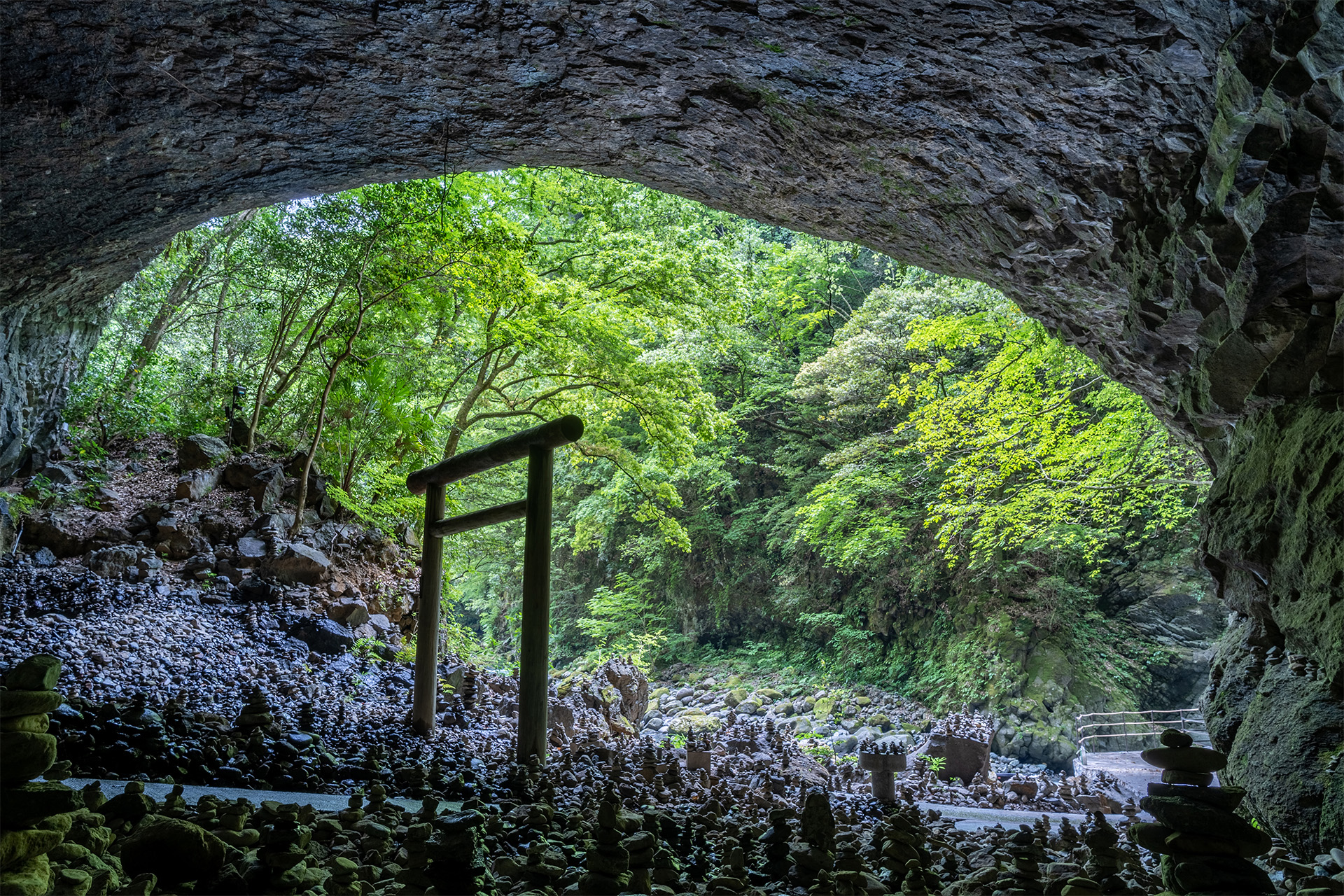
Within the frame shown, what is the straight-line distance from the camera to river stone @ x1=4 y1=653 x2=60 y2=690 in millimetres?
1454

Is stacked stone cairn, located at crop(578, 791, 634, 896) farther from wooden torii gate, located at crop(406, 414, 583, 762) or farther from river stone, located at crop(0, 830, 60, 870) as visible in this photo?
wooden torii gate, located at crop(406, 414, 583, 762)

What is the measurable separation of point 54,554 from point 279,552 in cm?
214

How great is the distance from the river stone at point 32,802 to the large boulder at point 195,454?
373 inches

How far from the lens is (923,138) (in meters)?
3.94

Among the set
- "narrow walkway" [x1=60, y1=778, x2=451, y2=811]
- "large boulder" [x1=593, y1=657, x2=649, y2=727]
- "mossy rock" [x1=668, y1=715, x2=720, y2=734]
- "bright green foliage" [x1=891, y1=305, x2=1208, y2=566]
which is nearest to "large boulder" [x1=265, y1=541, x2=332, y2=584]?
"large boulder" [x1=593, y1=657, x2=649, y2=727]

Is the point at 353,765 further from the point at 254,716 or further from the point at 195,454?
the point at 195,454

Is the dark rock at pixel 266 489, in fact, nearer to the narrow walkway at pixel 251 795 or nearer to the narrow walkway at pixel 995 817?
the narrow walkway at pixel 251 795

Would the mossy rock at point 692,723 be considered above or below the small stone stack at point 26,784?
below

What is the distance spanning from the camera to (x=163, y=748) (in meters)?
3.84

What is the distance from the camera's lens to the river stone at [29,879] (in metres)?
1.40

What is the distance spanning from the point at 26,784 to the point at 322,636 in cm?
772

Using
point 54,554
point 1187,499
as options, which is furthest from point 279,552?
point 1187,499

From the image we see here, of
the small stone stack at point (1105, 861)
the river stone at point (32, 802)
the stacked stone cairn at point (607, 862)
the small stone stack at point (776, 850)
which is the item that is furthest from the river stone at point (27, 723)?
the small stone stack at point (1105, 861)

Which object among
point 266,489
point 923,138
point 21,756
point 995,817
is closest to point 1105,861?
point 21,756
